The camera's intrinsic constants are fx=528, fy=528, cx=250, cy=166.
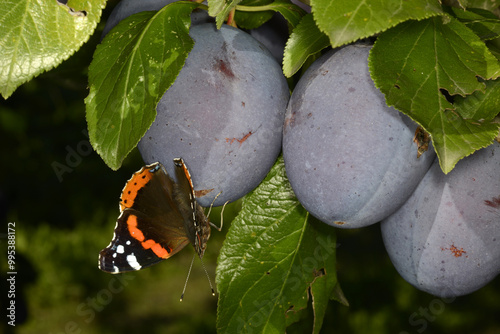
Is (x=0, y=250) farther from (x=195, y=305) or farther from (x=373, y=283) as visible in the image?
(x=373, y=283)

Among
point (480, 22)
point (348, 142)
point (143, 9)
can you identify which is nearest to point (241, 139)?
point (348, 142)

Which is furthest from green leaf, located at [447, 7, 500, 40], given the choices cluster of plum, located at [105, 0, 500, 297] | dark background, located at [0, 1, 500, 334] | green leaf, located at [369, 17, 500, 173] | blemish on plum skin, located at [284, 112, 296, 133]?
dark background, located at [0, 1, 500, 334]

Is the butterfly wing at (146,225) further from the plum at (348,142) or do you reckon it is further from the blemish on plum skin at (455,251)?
the blemish on plum skin at (455,251)

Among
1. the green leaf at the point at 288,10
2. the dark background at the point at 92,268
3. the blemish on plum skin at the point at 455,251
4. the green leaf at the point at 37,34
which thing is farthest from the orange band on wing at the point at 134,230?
the dark background at the point at 92,268

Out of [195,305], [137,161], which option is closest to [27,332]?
[195,305]

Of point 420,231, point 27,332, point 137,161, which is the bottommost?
point 27,332
